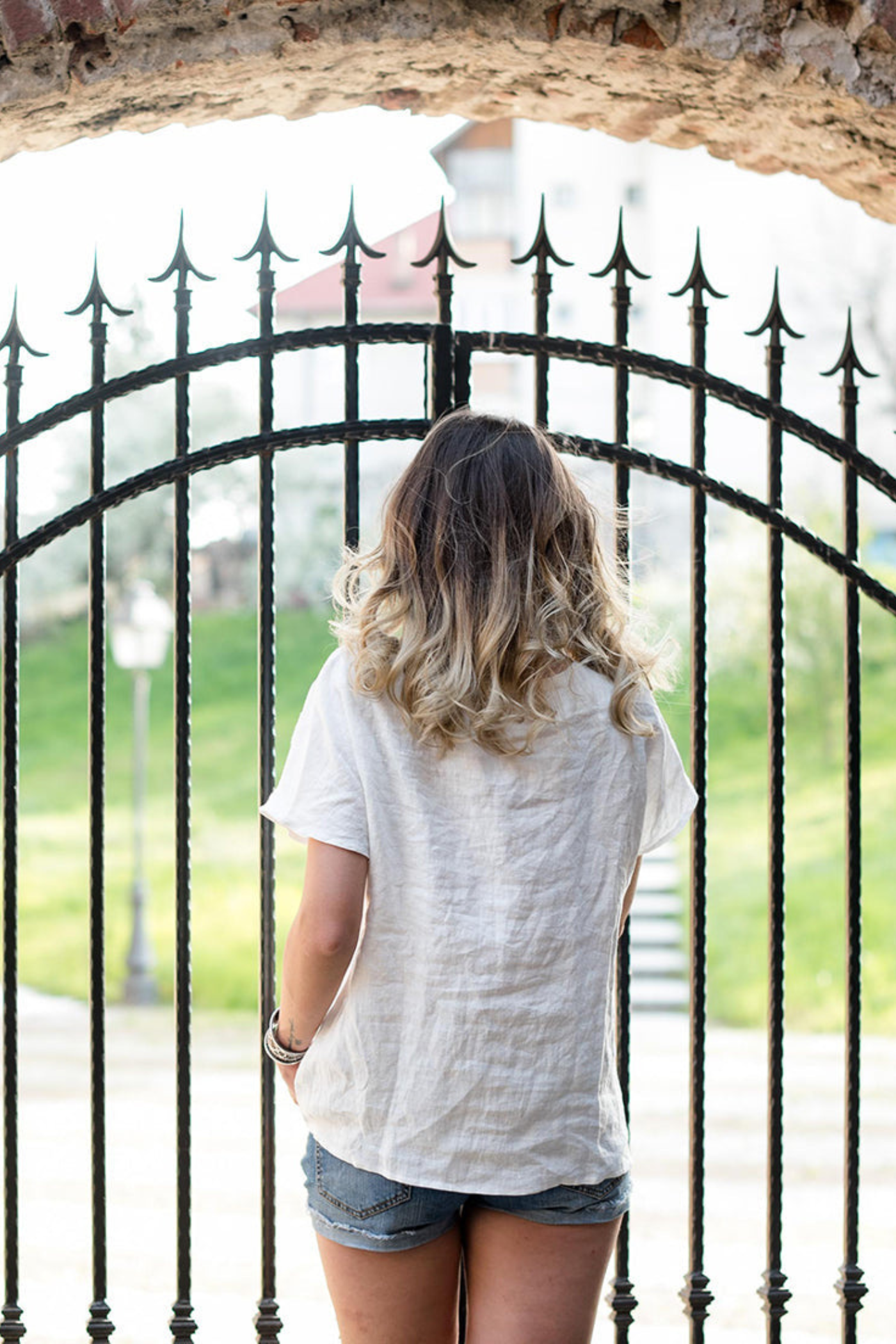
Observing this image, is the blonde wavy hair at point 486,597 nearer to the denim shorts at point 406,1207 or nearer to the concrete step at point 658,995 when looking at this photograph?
the denim shorts at point 406,1207

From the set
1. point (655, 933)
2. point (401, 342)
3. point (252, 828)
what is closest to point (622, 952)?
point (401, 342)

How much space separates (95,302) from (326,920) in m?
1.43

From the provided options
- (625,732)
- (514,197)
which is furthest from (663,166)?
(625,732)

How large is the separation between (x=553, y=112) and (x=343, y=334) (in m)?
0.91

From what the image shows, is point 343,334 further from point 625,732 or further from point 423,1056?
point 423,1056

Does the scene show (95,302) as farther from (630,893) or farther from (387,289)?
(387,289)

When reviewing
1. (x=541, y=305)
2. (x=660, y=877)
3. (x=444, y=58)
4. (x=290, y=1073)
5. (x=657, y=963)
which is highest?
(x=444, y=58)

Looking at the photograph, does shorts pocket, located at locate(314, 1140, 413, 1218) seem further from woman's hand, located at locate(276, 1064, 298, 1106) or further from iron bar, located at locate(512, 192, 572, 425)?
iron bar, located at locate(512, 192, 572, 425)

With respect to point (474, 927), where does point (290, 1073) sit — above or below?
below

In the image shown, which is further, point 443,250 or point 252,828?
point 252,828

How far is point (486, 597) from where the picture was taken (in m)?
1.67

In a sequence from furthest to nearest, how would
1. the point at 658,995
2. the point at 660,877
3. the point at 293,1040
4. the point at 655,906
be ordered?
the point at 660,877
the point at 655,906
the point at 658,995
the point at 293,1040

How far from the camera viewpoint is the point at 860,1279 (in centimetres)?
254

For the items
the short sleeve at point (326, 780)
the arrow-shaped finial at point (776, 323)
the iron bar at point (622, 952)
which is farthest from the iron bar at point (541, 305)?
the short sleeve at point (326, 780)
